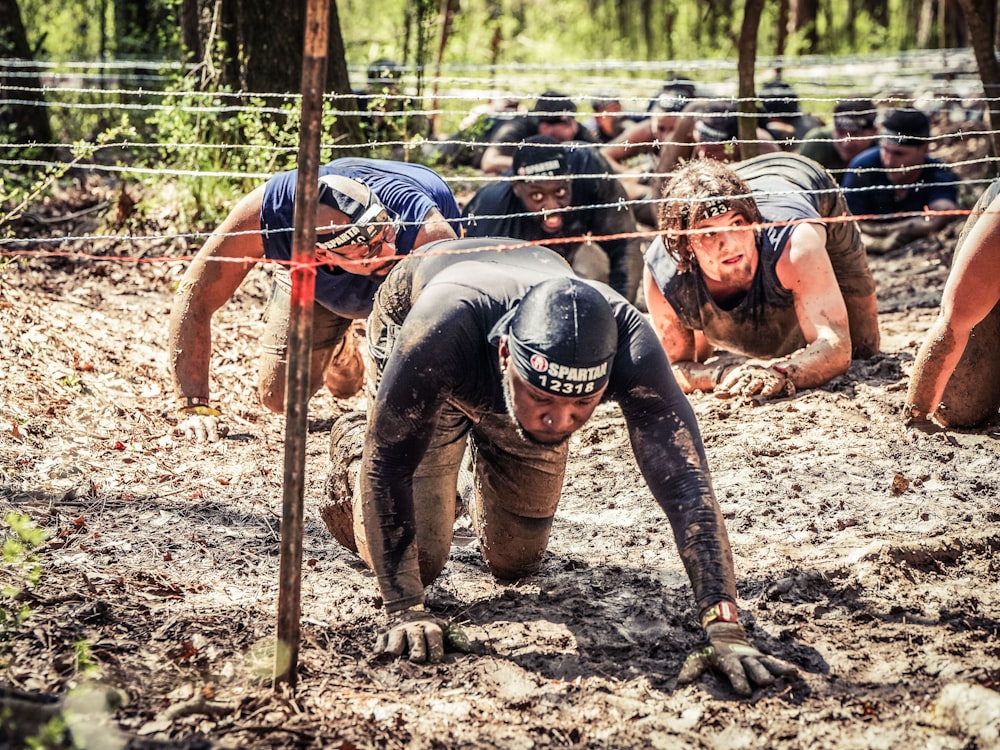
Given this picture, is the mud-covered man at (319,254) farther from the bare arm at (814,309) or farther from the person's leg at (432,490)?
the bare arm at (814,309)

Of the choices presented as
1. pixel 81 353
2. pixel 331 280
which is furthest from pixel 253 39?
pixel 331 280

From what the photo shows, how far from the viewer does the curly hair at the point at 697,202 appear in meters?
5.08

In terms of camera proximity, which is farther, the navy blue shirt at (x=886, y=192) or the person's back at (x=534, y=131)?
the person's back at (x=534, y=131)

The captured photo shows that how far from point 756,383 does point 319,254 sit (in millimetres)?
2275

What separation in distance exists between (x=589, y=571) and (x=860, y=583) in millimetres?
1003

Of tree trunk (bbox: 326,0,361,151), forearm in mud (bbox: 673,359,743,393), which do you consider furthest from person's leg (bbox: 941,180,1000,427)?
tree trunk (bbox: 326,0,361,151)

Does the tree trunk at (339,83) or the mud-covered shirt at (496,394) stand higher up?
the tree trunk at (339,83)

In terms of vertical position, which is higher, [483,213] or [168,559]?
[483,213]

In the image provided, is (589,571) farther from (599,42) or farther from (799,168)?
(599,42)

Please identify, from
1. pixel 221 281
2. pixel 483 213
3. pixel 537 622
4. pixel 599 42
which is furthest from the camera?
pixel 599 42

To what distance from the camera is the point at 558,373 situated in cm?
295

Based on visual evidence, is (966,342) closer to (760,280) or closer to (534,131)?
(760,280)

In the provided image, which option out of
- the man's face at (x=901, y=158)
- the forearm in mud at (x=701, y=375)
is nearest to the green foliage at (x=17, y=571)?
the forearm in mud at (x=701, y=375)

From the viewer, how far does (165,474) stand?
4.96 meters
